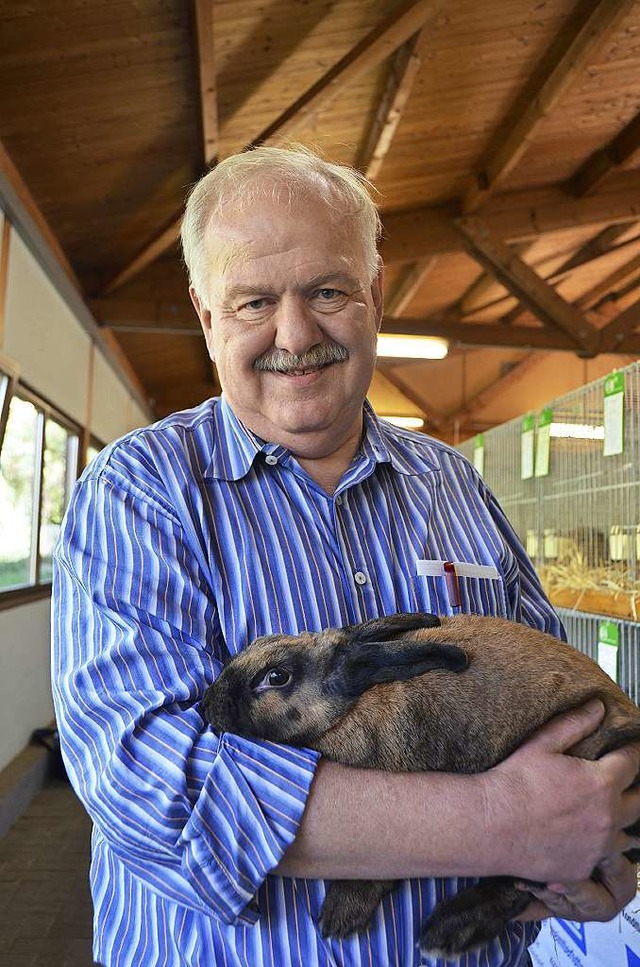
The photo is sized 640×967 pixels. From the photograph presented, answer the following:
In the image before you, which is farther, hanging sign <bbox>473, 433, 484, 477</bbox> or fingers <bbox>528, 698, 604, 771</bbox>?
hanging sign <bbox>473, 433, 484, 477</bbox>

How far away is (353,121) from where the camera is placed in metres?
5.95

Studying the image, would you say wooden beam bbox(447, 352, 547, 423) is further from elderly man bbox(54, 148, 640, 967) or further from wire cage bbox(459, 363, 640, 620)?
elderly man bbox(54, 148, 640, 967)

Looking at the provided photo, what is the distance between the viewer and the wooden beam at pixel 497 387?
1703cm

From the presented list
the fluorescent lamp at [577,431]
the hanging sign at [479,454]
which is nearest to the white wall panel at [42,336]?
the hanging sign at [479,454]

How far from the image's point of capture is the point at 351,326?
1.51 metres

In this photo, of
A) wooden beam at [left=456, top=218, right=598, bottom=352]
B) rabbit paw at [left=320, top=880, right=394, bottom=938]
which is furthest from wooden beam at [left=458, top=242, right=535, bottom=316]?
rabbit paw at [left=320, top=880, right=394, bottom=938]

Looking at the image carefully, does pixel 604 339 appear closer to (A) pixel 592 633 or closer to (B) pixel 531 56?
(B) pixel 531 56

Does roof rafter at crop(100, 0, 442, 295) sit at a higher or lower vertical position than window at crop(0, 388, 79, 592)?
higher

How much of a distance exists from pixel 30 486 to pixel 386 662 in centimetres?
562

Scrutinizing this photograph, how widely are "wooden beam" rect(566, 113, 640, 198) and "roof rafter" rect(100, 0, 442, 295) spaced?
3.10 m

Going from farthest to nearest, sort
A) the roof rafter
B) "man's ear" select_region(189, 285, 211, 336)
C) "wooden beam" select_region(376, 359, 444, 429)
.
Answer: "wooden beam" select_region(376, 359, 444, 429) < the roof rafter < "man's ear" select_region(189, 285, 211, 336)

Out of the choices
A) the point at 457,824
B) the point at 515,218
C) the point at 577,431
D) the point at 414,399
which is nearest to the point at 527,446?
the point at 577,431

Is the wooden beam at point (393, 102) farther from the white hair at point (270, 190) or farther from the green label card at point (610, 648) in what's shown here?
the white hair at point (270, 190)

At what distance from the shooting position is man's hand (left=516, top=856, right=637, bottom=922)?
122 cm
